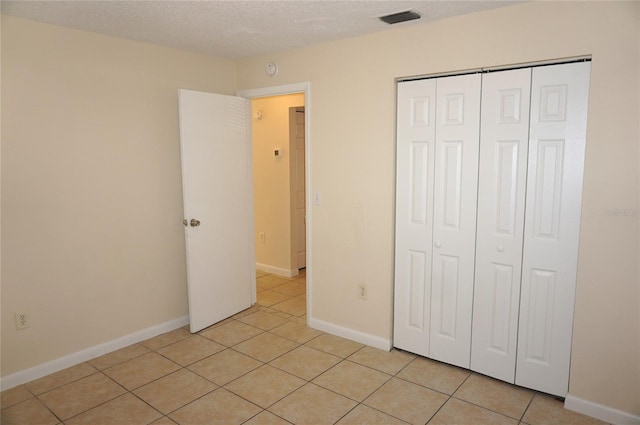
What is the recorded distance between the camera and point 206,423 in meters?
2.42

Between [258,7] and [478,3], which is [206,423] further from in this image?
[478,3]

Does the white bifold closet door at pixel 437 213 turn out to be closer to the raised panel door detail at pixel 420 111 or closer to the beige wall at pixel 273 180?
the raised panel door detail at pixel 420 111

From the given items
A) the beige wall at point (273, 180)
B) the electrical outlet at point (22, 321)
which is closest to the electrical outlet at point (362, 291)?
the beige wall at point (273, 180)

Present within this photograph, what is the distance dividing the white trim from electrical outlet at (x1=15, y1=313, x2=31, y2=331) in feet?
6.89

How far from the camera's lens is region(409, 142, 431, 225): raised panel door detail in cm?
298

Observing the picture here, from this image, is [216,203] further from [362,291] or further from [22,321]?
[22,321]

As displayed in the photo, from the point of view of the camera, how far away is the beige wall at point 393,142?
2270mm

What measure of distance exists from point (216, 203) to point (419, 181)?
1794 mm

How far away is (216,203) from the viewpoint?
Result: 375cm

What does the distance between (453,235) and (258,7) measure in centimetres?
192

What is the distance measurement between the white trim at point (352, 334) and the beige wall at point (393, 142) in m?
0.04

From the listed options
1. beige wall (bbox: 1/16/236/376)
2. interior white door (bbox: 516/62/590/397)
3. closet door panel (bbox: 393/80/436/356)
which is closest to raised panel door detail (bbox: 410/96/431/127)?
closet door panel (bbox: 393/80/436/356)

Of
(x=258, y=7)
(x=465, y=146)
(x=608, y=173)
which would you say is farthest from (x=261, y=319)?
(x=608, y=173)

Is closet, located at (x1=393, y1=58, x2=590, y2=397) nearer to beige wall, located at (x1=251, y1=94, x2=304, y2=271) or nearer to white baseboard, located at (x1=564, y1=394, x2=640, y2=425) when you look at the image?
white baseboard, located at (x1=564, y1=394, x2=640, y2=425)
